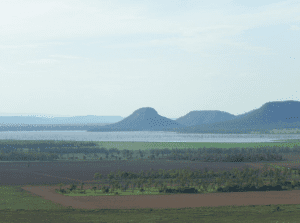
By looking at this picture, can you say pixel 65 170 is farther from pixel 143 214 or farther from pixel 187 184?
pixel 143 214

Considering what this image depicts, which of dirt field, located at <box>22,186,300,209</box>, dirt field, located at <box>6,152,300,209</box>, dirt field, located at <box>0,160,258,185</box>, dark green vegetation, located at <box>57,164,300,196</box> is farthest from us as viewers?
dirt field, located at <box>0,160,258,185</box>

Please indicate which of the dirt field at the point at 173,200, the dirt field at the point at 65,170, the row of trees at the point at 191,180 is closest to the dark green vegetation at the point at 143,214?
the dirt field at the point at 173,200

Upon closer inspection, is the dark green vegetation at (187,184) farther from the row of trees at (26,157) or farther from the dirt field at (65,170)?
the row of trees at (26,157)

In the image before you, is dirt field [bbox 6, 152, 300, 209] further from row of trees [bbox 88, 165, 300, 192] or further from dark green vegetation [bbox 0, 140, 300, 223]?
row of trees [bbox 88, 165, 300, 192]

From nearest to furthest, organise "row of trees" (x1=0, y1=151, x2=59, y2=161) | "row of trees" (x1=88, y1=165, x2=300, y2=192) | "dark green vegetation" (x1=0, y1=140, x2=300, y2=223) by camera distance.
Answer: "dark green vegetation" (x1=0, y1=140, x2=300, y2=223) → "row of trees" (x1=88, y1=165, x2=300, y2=192) → "row of trees" (x1=0, y1=151, x2=59, y2=161)

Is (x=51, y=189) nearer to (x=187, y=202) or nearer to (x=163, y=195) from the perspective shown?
(x=163, y=195)

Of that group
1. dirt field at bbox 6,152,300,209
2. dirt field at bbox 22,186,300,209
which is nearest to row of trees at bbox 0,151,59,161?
dirt field at bbox 6,152,300,209

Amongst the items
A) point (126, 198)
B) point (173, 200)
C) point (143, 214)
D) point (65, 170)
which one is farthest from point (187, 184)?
point (65, 170)

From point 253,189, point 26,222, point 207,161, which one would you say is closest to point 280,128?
point 207,161
